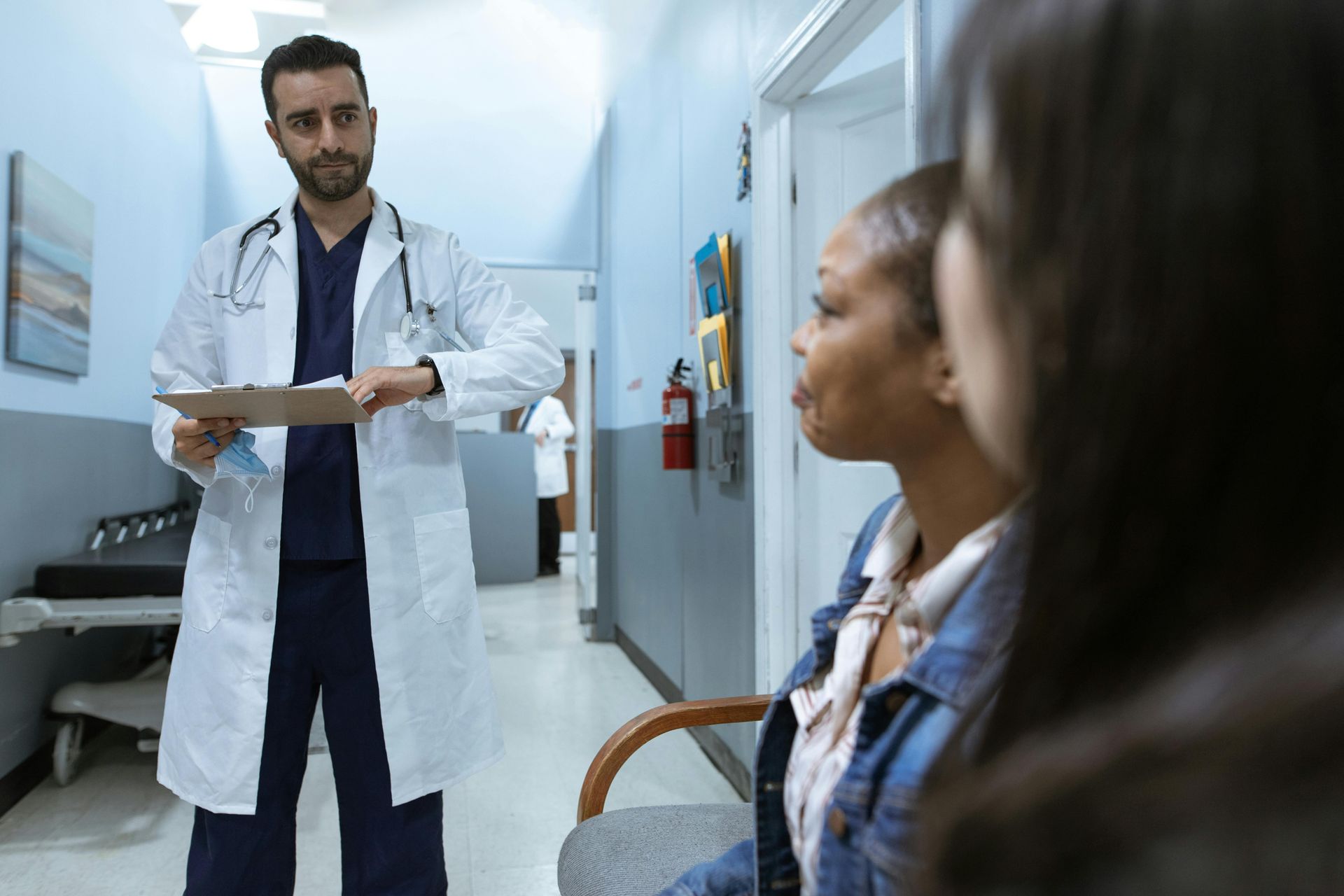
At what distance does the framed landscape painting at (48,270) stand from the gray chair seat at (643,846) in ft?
7.69

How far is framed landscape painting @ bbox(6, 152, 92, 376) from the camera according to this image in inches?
98.1

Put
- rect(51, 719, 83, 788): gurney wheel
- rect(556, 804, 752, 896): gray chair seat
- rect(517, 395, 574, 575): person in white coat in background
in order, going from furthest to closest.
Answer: rect(517, 395, 574, 575): person in white coat in background
rect(51, 719, 83, 788): gurney wheel
rect(556, 804, 752, 896): gray chair seat

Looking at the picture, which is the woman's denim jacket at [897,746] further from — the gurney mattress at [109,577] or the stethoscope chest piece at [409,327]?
the gurney mattress at [109,577]

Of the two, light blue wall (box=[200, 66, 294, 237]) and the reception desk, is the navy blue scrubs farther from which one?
the reception desk

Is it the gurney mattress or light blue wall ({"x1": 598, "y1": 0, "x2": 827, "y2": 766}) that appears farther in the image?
light blue wall ({"x1": 598, "y1": 0, "x2": 827, "y2": 766})

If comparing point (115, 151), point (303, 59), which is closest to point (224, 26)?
point (115, 151)

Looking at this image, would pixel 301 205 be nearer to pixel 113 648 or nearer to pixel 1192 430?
pixel 1192 430

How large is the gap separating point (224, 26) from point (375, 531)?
143 inches

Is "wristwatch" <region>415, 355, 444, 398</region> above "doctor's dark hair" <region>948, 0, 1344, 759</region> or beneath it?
above

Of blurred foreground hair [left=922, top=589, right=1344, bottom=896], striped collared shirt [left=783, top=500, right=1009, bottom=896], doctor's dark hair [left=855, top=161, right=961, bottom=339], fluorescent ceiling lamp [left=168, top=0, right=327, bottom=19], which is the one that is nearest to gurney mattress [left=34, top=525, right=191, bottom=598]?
striped collared shirt [left=783, top=500, right=1009, bottom=896]

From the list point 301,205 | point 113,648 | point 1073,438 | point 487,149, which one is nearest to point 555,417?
point 487,149

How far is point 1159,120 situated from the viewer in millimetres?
226

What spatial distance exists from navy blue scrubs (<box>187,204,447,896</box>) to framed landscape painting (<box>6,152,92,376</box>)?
1.64 meters

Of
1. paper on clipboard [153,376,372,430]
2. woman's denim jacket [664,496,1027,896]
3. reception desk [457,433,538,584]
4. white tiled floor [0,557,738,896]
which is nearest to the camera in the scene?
woman's denim jacket [664,496,1027,896]
